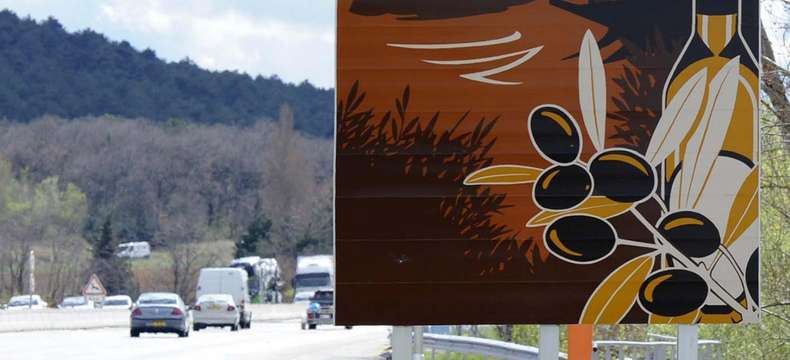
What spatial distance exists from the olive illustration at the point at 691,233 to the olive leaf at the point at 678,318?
384mm

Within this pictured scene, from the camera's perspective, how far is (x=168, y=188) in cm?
17962

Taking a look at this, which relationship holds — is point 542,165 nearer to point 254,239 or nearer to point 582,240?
point 582,240

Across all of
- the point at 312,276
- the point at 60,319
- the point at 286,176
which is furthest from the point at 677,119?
the point at 286,176

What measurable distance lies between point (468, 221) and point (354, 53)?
1.32m

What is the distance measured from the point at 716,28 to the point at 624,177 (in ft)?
3.83

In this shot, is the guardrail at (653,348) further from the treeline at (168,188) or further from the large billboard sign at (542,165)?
the treeline at (168,188)

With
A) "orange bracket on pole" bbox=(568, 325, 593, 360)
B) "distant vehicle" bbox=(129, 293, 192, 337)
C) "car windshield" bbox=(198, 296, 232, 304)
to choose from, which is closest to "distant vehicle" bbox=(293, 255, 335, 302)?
"car windshield" bbox=(198, 296, 232, 304)

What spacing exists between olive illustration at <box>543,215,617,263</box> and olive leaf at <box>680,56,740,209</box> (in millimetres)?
563

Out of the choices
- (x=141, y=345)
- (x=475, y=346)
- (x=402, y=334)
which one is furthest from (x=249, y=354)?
(x=402, y=334)

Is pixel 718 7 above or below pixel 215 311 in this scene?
above

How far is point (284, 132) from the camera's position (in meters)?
180

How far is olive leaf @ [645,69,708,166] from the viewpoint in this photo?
398 inches

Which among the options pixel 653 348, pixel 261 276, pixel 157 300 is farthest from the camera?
pixel 261 276

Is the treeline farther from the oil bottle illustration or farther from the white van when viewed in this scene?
the oil bottle illustration
